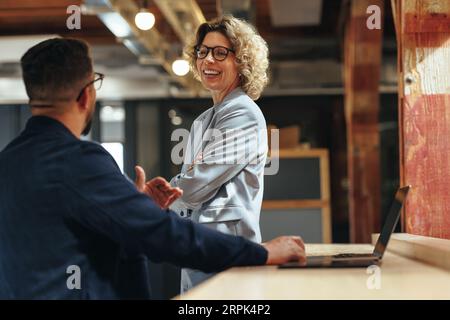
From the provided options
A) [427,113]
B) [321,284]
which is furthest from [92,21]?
[321,284]

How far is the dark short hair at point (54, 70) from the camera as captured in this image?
58.1 inches

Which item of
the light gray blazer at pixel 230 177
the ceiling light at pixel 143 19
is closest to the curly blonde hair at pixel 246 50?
the light gray blazer at pixel 230 177

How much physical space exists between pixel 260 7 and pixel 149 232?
6.49 metres

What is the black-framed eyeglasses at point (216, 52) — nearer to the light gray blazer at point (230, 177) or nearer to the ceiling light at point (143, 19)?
the light gray blazer at point (230, 177)

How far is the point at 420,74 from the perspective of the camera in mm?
2801

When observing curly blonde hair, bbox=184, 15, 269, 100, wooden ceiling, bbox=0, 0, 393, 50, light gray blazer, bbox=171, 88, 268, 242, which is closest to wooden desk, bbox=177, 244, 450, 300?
light gray blazer, bbox=171, 88, 268, 242

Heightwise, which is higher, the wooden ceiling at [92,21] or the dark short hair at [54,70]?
the wooden ceiling at [92,21]

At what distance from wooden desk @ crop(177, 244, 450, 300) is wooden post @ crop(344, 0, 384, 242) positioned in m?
5.34

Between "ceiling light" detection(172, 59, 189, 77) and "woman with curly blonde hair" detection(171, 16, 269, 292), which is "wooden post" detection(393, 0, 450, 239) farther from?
"ceiling light" detection(172, 59, 189, 77)

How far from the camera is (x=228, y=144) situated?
217 cm

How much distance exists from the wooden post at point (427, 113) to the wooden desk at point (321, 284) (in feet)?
3.41

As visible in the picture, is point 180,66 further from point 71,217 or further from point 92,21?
point 71,217

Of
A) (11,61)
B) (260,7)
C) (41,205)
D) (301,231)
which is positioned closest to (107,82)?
(11,61)

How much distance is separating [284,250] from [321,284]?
0.31 meters
